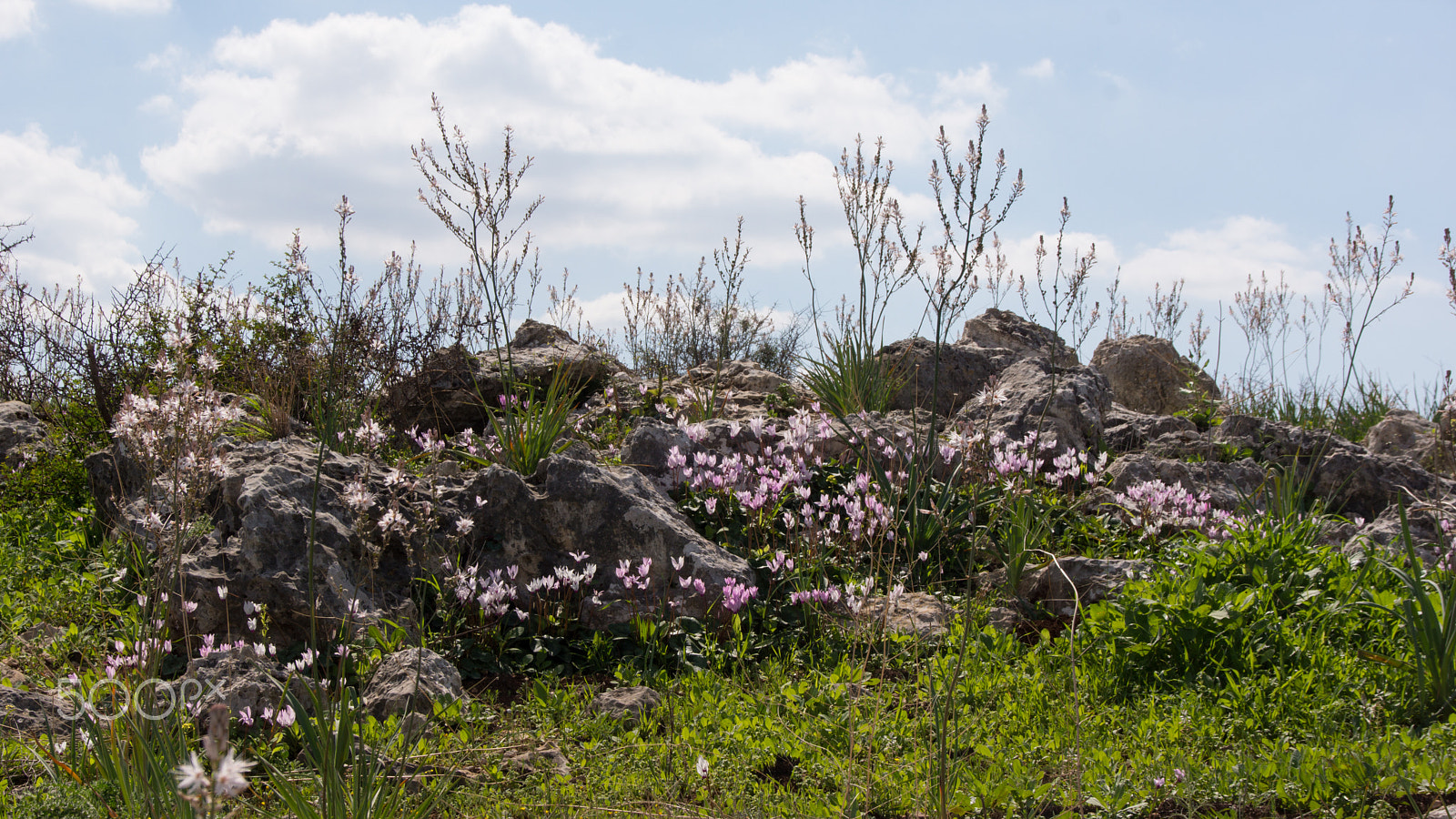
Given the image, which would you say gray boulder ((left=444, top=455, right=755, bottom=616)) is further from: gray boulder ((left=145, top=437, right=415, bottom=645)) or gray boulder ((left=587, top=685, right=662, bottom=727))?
gray boulder ((left=587, top=685, right=662, bottom=727))

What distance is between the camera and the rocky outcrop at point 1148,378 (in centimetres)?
1117

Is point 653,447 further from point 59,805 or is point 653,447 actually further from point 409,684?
point 59,805

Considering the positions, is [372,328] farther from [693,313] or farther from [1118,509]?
[1118,509]

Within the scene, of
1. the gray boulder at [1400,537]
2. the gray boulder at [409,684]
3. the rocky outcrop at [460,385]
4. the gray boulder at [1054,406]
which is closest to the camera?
the gray boulder at [409,684]

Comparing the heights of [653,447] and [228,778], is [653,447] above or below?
above

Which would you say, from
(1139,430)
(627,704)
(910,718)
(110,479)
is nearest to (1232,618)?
(910,718)

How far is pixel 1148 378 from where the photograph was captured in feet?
37.1

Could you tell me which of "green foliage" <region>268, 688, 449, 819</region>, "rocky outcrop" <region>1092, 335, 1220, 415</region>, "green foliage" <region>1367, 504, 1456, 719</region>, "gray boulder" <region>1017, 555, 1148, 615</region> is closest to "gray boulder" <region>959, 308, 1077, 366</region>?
"rocky outcrop" <region>1092, 335, 1220, 415</region>

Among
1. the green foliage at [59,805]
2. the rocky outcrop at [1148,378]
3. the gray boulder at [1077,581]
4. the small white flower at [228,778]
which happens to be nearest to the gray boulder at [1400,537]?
the gray boulder at [1077,581]

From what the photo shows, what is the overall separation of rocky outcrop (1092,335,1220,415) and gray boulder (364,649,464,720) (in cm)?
957

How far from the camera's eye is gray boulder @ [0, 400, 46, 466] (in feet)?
24.6

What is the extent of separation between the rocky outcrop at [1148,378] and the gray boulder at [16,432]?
11486 mm

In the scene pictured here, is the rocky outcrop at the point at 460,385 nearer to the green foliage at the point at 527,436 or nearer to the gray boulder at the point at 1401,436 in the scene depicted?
the green foliage at the point at 527,436

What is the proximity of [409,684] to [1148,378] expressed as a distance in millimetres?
10323
